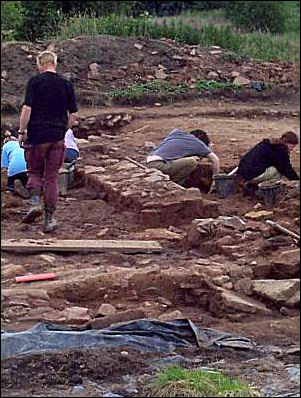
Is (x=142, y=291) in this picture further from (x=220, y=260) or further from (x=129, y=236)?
(x=129, y=236)

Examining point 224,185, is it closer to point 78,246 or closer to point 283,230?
point 283,230

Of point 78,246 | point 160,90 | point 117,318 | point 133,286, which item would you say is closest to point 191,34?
point 160,90

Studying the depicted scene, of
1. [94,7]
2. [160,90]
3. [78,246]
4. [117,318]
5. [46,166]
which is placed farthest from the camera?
[94,7]

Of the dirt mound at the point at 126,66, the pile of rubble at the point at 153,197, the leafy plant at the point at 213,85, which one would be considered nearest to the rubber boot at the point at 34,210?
the pile of rubble at the point at 153,197

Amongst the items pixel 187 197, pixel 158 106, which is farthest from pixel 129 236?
pixel 158 106

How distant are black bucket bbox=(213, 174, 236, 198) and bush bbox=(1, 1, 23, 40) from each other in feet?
25.9

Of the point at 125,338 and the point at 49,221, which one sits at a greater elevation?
the point at 125,338

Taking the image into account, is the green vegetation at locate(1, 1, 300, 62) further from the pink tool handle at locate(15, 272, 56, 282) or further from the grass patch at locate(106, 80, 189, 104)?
the pink tool handle at locate(15, 272, 56, 282)

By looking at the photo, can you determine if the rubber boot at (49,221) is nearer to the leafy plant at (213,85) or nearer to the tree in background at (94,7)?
the leafy plant at (213,85)

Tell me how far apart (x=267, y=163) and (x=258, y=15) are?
14878 millimetres

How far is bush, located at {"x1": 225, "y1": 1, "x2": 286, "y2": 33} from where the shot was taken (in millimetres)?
23703

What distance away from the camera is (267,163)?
9742 millimetres

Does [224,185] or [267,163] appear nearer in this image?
[267,163]

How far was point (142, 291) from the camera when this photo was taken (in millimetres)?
6578
